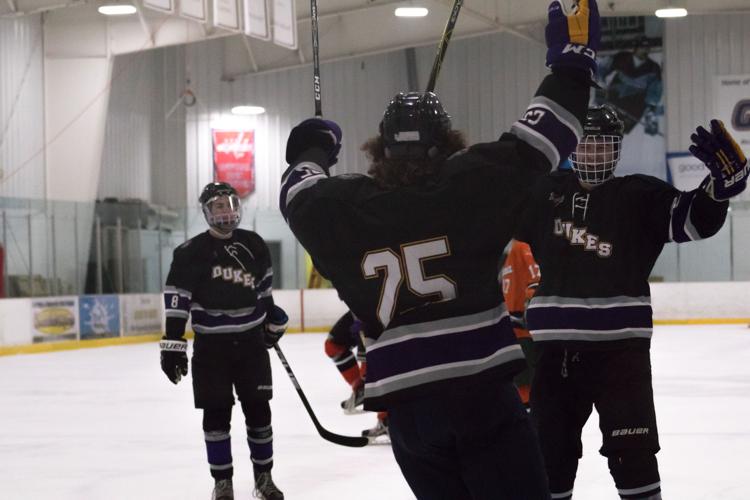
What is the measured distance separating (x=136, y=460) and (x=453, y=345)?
12.0ft

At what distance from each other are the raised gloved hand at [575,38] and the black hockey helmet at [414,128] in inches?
8.7

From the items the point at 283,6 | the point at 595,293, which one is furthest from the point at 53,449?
the point at 283,6

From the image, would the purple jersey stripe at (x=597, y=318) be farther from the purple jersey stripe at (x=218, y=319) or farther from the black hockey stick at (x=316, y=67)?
the purple jersey stripe at (x=218, y=319)

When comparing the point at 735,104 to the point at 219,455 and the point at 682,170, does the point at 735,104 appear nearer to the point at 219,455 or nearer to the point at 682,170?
the point at 682,170

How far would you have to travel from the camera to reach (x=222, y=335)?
4.25 metres

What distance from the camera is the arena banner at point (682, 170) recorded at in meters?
18.0

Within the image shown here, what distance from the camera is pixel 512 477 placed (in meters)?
1.81

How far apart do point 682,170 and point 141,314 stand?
9.26 m

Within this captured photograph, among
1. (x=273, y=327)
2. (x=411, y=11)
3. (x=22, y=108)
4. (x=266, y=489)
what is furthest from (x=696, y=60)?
(x=266, y=489)

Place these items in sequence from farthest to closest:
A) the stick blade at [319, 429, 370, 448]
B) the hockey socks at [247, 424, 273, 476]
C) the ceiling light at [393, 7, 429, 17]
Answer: the ceiling light at [393, 7, 429, 17], the hockey socks at [247, 424, 273, 476], the stick blade at [319, 429, 370, 448]

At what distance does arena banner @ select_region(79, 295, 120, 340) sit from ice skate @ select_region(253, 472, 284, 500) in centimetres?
1018

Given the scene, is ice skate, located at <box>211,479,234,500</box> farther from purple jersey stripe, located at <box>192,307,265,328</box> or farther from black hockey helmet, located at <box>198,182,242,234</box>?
black hockey helmet, located at <box>198,182,242,234</box>

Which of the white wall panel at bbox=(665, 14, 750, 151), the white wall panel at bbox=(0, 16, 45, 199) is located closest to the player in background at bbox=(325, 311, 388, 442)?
the white wall panel at bbox=(0, 16, 45, 199)

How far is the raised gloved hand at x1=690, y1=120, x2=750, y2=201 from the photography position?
2.46 metres
